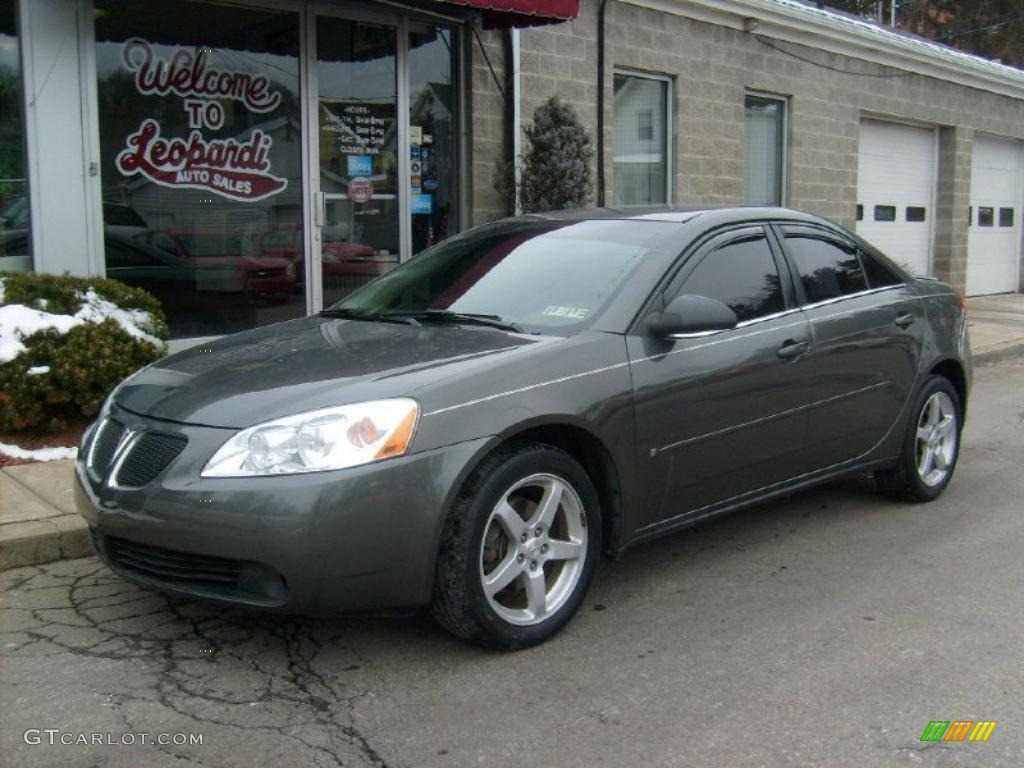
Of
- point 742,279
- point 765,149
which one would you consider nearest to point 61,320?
point 742,279

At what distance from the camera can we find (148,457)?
3668 millimetres

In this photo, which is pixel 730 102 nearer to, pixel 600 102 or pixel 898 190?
pixel 600 102

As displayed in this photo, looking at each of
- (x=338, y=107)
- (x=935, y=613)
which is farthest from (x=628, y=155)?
(x=935, y=613)

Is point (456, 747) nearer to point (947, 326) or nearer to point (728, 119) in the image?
point (947, 326)

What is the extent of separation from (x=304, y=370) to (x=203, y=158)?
528 cm

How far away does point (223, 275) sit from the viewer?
875 centimetres

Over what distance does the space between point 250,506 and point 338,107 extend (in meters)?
6.63

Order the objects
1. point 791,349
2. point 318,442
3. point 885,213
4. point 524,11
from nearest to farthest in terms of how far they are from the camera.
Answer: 1. point 318,442
2. point 791,349
3. point 524,11
4. point 885,213

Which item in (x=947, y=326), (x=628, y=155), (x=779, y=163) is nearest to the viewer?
(x=947, y=326)

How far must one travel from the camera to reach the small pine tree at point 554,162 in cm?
1020

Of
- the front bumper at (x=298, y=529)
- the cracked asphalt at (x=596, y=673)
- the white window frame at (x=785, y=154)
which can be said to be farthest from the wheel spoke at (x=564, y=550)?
the white window frame at (x=785, y=154)

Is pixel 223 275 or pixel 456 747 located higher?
pixel 223 275

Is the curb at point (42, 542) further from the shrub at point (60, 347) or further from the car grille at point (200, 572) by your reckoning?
the shrub at point (60, 347)

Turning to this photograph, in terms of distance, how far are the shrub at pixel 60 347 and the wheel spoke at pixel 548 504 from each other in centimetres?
359
